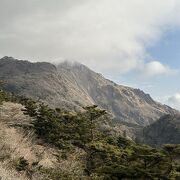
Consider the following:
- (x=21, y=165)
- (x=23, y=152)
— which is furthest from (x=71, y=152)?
(x=21, y=165)

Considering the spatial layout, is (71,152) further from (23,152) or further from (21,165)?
(21,165)

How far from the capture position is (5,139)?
1998cm

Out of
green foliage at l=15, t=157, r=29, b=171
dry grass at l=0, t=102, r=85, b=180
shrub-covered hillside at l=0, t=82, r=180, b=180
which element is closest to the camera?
dry grass at l=0, t=102, r=85, b=180

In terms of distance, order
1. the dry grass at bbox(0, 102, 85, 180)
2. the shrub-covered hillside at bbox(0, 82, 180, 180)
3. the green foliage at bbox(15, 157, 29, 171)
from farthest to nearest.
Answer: the shrub-covered hillside at bbox(0, 82, 180, 180) < the green foliage at bbox(15, 157, 29, 171) < the dry grass at bbox(0, 102, 85, 180)

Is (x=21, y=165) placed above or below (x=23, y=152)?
below

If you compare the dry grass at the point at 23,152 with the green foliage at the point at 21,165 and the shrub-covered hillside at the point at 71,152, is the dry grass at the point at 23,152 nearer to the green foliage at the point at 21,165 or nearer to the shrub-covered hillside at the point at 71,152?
the shrub-covered hillside at the point at 71,152

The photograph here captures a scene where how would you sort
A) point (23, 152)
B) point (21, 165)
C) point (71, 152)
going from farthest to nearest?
1. point (71, 152)
2. point (23, 152)
3. point (21, 165)

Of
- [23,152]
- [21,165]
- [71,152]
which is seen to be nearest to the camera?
[21,165]

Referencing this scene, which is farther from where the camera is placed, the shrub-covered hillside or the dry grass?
the shrub-covered hillside

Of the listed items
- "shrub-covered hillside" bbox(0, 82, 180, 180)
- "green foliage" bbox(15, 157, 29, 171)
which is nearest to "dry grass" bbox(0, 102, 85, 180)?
"shrub-covered hillside" bbox(0, 82, 180, 180)

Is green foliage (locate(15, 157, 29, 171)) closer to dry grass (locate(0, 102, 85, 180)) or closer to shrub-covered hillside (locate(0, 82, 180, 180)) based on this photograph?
shrub-covered hillside (locate(0, 82, 180, 180))

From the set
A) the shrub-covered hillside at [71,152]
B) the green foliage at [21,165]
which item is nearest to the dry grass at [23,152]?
the shrub-covered hillside at [71,152]

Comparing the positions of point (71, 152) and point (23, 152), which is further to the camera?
point (71, 152)

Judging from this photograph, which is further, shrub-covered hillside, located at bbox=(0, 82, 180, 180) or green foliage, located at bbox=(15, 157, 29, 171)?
shrub-covered hillside, located at bbox=(0, 82, 180, 180)
